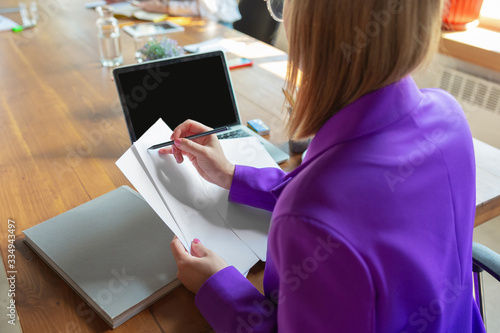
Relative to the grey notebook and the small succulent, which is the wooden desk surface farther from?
the small succulent

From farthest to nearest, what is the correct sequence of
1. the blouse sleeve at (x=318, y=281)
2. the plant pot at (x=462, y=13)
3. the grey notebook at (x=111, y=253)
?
the plant pot at (x=462, y=13), the grey notebook at (x=111, y=253), the blouse sleeve at (x=318, y=281)

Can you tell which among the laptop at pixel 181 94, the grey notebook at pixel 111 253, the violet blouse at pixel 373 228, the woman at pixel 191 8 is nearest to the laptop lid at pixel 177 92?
the laptop at pixel 181 94

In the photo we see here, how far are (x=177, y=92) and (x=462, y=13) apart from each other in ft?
6.24

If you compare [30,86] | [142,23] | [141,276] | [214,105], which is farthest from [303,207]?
[142,23]

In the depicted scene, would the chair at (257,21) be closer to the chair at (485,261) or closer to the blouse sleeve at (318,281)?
the chair at (485,261)

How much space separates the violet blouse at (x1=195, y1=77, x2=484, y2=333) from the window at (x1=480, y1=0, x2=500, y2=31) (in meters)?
2.15

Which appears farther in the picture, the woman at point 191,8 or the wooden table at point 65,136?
the woman at point 191,8

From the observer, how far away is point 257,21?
2611 mm

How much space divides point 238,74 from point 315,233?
125 cm

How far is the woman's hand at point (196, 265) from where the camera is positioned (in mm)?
714

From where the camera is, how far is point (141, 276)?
29.3 inches

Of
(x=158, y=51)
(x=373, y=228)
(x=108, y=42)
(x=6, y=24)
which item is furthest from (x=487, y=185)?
(x=6, y=24)

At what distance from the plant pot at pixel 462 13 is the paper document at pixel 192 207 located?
6.40 feet

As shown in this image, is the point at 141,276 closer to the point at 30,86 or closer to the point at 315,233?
the point at 315,233
